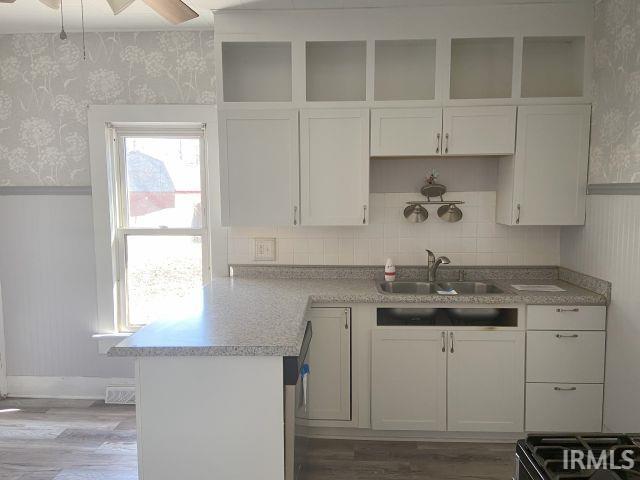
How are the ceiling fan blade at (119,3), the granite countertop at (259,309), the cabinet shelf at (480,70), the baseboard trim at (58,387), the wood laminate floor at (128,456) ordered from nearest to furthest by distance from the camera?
the granite countertop at (259,309)
the ceiling fan blade at (119,3)
the wood laminate floor at (128,456)
the cabinet shelf at (480,70)
the baseboard trim at (58,387)

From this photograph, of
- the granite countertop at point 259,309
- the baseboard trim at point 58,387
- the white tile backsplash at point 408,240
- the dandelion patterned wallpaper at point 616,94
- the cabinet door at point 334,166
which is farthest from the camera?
the baseboard trim at point 58,387

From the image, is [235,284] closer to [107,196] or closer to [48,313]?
[107,196]

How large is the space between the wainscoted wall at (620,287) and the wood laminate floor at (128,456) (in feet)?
2.16

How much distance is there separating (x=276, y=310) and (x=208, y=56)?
1941 mm

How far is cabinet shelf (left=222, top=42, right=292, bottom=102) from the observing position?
309cm

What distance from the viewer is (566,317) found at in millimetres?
2623

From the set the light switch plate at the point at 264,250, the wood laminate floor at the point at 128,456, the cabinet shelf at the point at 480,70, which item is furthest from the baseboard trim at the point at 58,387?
the cabinet shelf at the point at 480,70

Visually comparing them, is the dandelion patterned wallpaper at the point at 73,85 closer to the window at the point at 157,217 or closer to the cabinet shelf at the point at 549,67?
the window at the point at 157,217

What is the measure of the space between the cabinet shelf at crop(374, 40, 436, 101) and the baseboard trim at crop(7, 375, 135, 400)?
2798mm

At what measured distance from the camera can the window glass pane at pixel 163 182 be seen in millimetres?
3348

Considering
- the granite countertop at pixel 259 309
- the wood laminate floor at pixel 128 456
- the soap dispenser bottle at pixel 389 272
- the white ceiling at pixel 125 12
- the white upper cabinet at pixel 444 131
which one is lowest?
the wood laminate floor at pixel 128 456

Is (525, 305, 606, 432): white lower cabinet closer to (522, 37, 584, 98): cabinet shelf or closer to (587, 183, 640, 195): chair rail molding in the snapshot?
(587, 183, 640, 195): chair rail molding

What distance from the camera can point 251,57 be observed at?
311 cm

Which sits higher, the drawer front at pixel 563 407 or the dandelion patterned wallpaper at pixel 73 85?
the dandelion patterned wallpaper at pixel 73 85
